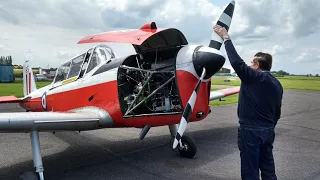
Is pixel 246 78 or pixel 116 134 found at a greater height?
pixel 246 78

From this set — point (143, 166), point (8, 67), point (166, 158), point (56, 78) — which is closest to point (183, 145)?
point (166, 158)

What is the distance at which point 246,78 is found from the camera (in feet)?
10.7

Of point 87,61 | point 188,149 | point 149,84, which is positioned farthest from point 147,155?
point 87,61

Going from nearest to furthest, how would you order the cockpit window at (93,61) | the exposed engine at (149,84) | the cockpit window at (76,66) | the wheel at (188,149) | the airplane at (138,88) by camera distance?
the airplane at (138,88), the exposed engine at (149,84), the wheel at (188,149), the cockpit window at (93,61), the cockpit window at (76,66)

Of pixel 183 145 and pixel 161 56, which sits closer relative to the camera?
pixel 161 56

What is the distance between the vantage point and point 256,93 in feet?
10.8

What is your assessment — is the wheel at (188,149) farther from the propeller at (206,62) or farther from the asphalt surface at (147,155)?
the propeller at (206,62)

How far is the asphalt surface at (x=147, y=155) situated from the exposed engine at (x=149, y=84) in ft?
3.72

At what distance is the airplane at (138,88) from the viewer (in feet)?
15.8

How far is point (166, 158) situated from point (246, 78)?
341 cm

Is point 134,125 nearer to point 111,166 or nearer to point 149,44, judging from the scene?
point 111,166

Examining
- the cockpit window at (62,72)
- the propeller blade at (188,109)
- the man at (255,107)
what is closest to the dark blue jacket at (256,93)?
the man at (255,107)

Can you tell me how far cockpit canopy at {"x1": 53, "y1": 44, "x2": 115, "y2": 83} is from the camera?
6262 millimetres

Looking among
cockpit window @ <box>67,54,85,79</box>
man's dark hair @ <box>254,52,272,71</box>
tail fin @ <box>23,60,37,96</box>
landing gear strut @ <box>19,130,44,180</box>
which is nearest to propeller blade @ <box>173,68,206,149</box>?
man's dark hair @ <box>254,52,272,71</box>
